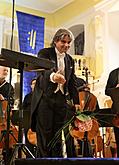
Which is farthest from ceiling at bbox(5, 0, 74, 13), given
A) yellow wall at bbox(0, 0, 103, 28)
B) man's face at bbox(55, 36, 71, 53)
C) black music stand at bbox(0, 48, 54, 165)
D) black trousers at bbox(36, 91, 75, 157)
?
black music stand at bbox(0, 48, 54, 165)

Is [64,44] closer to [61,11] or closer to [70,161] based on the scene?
[70,161]

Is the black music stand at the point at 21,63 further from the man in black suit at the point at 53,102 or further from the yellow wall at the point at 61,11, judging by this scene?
the yellow wall at the point at 61,11

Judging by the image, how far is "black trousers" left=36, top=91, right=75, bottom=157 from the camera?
2570 millimetres

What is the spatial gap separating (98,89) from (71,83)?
448cm

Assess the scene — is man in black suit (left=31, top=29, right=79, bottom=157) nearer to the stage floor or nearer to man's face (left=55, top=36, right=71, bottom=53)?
man's face (left=55, top=36, right=71, bottom=53)

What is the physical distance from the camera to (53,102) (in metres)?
2.62

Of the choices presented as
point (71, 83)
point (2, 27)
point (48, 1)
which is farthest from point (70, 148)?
point (48, 1)

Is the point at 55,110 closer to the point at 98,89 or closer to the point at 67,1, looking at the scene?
the point at 98,89

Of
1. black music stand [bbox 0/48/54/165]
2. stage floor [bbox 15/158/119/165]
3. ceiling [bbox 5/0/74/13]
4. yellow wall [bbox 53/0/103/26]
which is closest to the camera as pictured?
stage floor [bbox 15/158/119/165]

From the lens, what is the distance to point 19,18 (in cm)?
775

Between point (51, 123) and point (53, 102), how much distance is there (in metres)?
0.16

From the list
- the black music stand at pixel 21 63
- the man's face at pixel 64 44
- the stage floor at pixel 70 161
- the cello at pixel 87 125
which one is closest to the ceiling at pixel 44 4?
the cello at pixel 87 125

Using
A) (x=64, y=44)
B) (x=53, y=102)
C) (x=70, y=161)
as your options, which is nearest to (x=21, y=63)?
(x=53, y=102)

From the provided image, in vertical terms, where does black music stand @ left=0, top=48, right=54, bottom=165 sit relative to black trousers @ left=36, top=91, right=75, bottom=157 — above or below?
above
